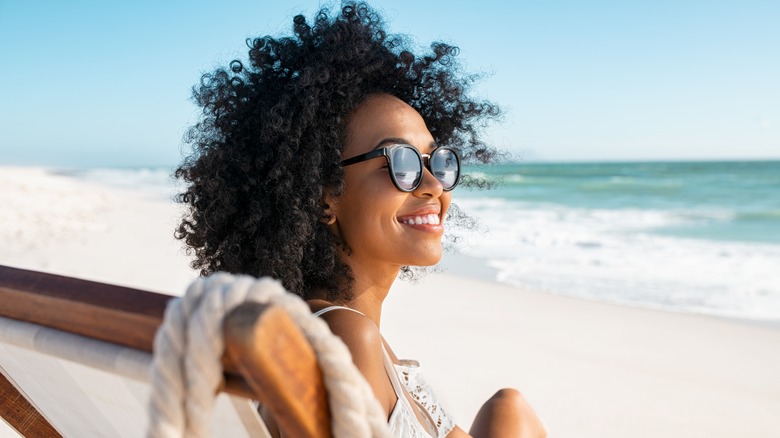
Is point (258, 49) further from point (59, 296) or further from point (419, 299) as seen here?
point (419, 299)

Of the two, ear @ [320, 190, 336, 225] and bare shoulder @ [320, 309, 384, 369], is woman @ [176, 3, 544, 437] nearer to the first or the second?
ear @ [320, 190, 336, 225]

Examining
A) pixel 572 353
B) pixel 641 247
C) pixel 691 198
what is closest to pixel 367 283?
pixel 572 353

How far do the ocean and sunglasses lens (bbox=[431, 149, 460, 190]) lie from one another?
0.98m

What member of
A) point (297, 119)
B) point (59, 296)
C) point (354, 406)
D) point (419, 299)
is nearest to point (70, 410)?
point (59, 296)

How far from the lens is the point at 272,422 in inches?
62.1

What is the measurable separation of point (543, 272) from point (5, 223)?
9540 mm

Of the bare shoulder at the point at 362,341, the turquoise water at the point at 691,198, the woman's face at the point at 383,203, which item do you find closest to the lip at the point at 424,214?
the woman's face at the point at 383,203

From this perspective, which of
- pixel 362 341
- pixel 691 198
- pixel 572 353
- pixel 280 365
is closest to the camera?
pixel 280 365

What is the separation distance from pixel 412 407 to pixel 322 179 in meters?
0.77

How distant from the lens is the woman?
213 cm

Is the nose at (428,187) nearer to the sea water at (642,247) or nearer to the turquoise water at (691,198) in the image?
the sea water at (642,247)

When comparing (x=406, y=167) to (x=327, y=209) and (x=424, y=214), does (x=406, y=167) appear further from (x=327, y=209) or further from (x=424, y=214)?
(x=327, y=209)

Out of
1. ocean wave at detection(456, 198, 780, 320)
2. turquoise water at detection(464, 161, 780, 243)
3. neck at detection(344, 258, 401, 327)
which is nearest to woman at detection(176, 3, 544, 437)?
neck at detection(344, 258, 401, 327)

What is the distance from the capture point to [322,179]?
86.0 inches
